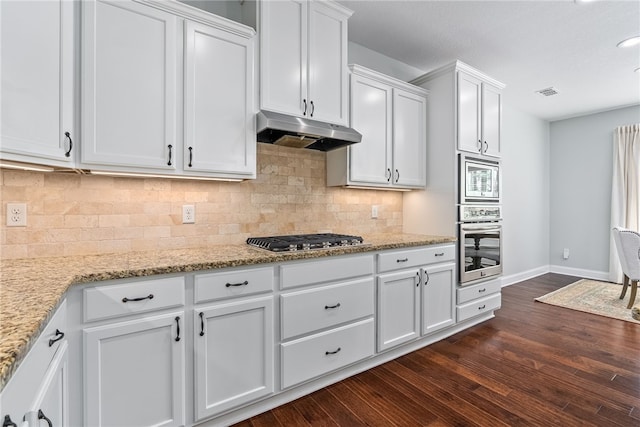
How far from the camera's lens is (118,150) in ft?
5.53

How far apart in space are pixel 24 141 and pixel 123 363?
3.49 feet

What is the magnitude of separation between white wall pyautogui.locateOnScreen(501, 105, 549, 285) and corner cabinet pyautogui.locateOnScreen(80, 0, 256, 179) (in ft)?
13.7

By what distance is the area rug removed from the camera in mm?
3578

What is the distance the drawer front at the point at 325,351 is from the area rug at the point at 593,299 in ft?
10.1

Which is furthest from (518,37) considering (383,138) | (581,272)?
(581,272)

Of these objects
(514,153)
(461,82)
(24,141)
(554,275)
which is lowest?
(554,275)

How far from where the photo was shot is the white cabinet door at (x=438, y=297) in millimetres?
2674

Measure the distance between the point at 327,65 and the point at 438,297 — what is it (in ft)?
7.09

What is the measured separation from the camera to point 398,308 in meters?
2.49

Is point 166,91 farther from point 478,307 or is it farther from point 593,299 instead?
point 593,299

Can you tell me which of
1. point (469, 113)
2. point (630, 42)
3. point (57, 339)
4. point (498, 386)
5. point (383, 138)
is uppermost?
point (630, 42)

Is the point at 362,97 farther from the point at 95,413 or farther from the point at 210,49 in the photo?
the point at 95,413

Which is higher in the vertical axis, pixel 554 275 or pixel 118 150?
pixel 118 150

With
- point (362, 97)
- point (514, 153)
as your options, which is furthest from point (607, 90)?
point (362, 97)
